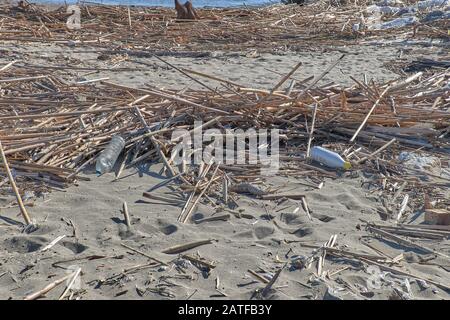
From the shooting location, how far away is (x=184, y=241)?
457 centimetres

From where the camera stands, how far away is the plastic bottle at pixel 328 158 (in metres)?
5.84

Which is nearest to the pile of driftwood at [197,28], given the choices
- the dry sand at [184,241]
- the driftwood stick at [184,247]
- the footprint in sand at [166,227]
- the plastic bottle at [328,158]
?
the plastic bottle at [328,158]

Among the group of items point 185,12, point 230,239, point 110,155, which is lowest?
point 230,239

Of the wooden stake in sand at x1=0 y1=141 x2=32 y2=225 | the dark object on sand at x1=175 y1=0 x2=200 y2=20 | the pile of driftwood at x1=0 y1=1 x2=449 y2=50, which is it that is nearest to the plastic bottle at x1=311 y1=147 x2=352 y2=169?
the wooden stake in sand at x1=0 y1=141 x2=32 y2=225

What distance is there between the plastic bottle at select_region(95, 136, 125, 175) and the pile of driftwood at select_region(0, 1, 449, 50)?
5.63m

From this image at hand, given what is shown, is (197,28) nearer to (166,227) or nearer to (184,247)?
(166,227)

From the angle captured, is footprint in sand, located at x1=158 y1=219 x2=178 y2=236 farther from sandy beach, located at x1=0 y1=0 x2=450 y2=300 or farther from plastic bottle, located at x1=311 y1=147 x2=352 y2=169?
plastic bottle, located at x1=311 y1=147 x2=352 y2=169

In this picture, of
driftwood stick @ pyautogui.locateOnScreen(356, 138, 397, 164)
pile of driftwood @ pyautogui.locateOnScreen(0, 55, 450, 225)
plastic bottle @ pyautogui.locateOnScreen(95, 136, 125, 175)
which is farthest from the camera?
driftwood stick @ pyautogui.locateOnScreen(356, 138, 397, 164)

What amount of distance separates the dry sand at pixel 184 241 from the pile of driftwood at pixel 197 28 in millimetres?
6415

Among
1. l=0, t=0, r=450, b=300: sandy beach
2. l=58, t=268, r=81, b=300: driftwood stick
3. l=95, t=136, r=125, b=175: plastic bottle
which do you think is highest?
l=95, t=136, r=125, b=175: plastic bottle

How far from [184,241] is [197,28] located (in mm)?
8955

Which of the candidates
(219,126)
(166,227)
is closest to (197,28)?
(219,126)

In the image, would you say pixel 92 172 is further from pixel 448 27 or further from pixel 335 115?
pixel 448 27

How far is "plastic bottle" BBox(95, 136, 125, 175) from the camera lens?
5687 mm
